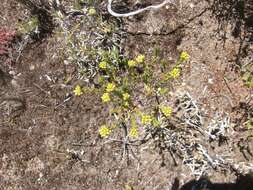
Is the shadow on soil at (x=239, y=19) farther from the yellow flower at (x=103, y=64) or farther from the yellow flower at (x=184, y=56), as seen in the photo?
the yellow flower at (x=103, y=64)

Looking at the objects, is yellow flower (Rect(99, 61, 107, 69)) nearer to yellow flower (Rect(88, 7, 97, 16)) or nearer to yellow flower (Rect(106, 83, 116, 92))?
yellow flower (Rect(106, 83, 116, 92))

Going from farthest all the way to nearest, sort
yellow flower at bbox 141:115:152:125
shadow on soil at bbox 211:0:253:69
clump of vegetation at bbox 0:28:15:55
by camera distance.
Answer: clump of vegetation at bbox 0:28:15:55 < shadow on soil at bbox 211:0:253:69 < yellow flower at bbox 141:115:152:125

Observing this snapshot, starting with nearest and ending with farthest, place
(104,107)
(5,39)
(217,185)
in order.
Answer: (217,185) < (104,107) < (5,39)

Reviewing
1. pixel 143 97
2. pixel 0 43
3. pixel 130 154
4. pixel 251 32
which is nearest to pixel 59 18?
pixel 0 43

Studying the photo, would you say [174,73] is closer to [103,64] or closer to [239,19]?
[103,64]

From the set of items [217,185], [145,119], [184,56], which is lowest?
[217,185]

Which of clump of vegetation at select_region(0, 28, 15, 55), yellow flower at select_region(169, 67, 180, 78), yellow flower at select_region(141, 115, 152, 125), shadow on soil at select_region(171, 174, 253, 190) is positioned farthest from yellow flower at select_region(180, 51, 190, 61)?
clump of vegetation at select_region(0, 28, 15, 55)

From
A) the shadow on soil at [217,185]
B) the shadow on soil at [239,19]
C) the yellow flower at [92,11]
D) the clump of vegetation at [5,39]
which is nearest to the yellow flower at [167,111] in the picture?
the shadow on soil at [217,185]

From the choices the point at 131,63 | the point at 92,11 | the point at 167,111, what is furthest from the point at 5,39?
the point at 167,111
